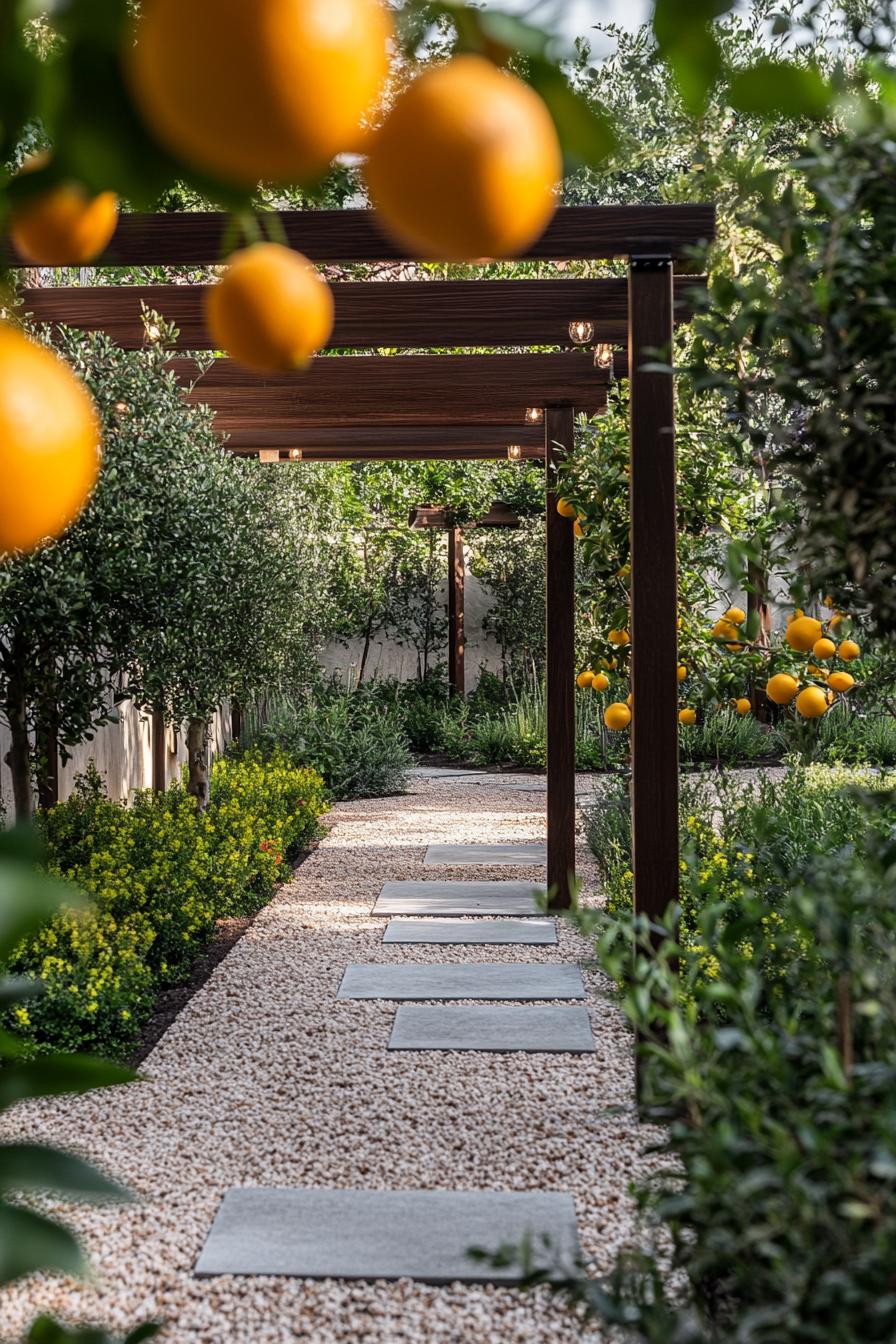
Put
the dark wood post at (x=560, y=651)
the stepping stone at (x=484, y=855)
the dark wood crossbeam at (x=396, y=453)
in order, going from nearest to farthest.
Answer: the dark wood post at (x=560, y=651) → the stepping stone at (x=484, y=855) → the dark wood crossbeam at (x=396, y=453)

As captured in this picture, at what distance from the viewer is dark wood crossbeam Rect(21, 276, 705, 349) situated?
4.60 meters

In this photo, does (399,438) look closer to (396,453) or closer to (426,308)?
(396,453)

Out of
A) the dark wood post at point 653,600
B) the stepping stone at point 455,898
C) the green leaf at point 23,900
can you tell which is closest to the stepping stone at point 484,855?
the stepping stone at point 455,898

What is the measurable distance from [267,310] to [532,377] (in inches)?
217

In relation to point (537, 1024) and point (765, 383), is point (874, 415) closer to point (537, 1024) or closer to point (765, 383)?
point (765, 383)

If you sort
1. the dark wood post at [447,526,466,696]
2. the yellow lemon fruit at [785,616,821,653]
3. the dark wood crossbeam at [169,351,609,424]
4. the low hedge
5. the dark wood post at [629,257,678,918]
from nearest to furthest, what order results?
1. the yellow lemon fruit at [785,616,821,653]
2. the dark wood post at [629,257,678,918]
3. the low hedge
4. the dark wood crossbeam at [169,351,609,424]
5. the dark wood post at [447,526,466,696]

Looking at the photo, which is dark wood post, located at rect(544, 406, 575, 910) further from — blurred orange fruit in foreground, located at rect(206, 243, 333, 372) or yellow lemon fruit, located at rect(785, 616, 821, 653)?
blurred orange fruit in foreground, located at rect(206, 243, 333, 372)

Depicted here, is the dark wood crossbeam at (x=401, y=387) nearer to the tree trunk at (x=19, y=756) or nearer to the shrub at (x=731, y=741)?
the tree trunk at (x=19, y=756)

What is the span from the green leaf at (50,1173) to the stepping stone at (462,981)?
4217mm

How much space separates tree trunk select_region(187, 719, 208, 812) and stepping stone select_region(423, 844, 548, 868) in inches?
61.0

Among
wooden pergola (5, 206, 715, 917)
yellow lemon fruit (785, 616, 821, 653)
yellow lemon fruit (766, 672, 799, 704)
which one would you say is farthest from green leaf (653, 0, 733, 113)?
yellow lemon fruit (766, 672, 799, 704)

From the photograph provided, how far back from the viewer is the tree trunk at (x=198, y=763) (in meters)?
7.95

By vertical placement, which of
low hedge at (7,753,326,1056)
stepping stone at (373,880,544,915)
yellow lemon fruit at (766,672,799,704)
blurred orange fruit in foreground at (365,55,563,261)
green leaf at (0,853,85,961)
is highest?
blurred orange fruit in foreground at (365,55,563,261)

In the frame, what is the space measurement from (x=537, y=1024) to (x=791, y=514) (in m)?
3.08
